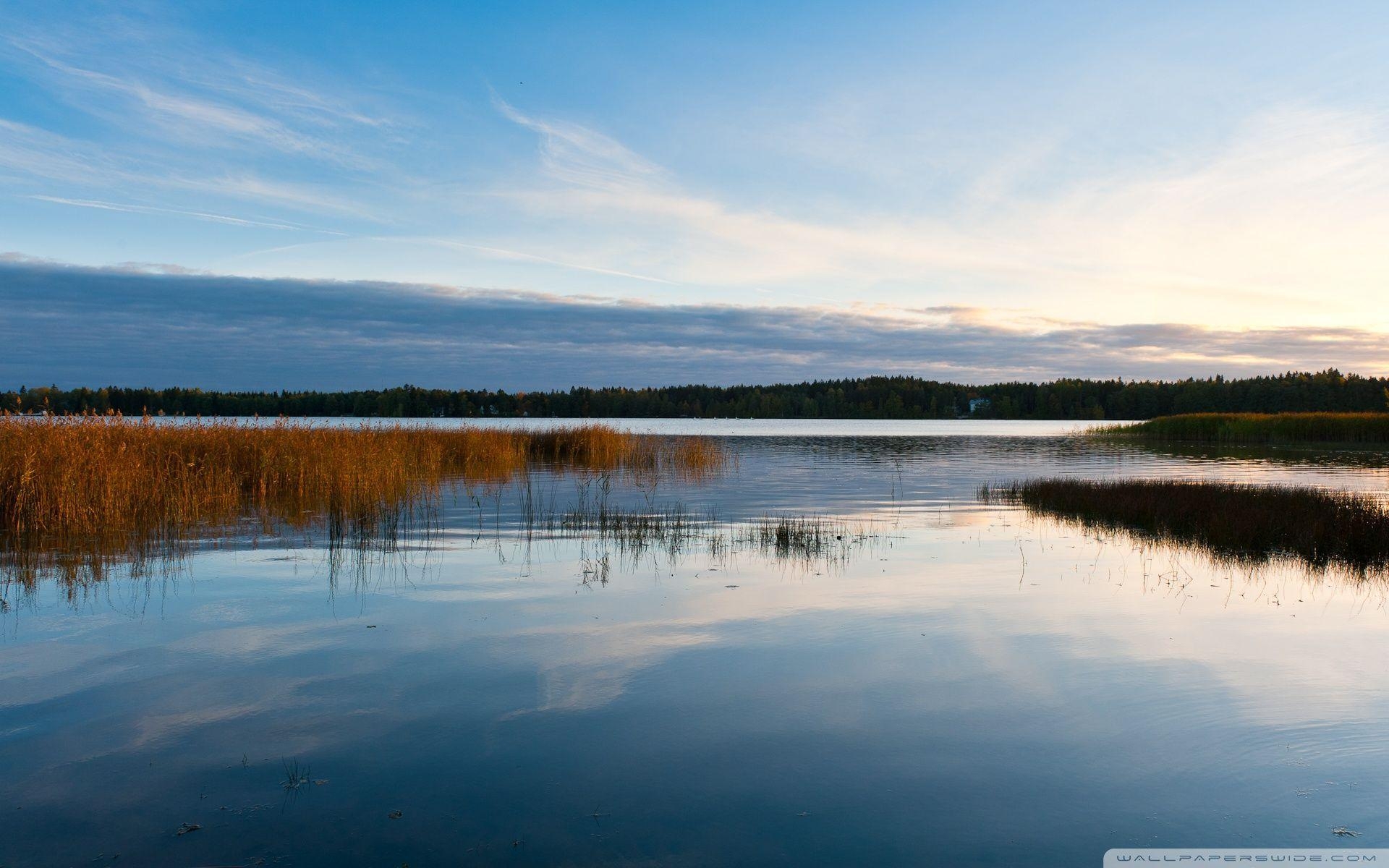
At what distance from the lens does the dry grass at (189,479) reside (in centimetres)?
1319

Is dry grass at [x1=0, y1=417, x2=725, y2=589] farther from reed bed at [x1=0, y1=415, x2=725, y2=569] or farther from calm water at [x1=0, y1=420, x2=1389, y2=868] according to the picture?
calm water at [x1=0, y1=420, x2=1389, y2=868]

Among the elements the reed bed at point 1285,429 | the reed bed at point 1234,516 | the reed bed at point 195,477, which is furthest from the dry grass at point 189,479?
the reed bed at point 1285,429

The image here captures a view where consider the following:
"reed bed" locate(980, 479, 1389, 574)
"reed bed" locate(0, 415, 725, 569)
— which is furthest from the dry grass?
"reed bed" locate(980, 479, 1389, 574)

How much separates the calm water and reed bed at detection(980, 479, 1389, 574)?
2238mm

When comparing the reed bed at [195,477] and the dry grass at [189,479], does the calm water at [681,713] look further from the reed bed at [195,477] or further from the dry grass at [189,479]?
the reed bed at [195,477]

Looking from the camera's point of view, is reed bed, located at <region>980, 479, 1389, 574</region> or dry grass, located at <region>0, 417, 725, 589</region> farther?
dry grass, located at <region>0, 417, 725, 589</region>

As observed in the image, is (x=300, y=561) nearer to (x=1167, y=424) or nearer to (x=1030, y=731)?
(x=1030, y=731)

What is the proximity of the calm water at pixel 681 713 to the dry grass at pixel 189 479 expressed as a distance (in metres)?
3.48

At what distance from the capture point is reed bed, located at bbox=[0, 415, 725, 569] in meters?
13.3

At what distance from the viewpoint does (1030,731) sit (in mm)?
5395

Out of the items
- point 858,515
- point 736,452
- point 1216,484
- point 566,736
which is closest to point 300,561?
point 566,736

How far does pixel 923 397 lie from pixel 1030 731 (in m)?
149

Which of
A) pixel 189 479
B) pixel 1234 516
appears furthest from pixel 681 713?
pixel 189 479

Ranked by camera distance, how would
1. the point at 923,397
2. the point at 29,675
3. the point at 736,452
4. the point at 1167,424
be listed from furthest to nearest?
the point at 923,397
the point at 1167,424
the point at 736,452
the point at 29,675
